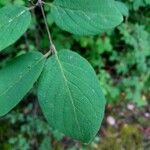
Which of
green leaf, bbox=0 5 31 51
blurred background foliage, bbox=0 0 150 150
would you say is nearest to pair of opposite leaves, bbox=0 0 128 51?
green leaf, bbox=0 5 31 51

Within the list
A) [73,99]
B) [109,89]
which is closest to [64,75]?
[73,99]

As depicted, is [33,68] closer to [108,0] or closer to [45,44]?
[108,0]

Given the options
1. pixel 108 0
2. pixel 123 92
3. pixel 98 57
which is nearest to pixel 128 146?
pixel 123 92

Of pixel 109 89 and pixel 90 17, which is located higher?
pixel 90 17

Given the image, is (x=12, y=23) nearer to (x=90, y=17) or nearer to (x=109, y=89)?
(x=90, y=17)

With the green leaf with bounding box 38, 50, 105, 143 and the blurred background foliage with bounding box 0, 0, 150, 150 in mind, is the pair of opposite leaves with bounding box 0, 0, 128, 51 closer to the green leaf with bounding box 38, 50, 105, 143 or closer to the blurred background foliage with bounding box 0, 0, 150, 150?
the green leaf with bounding box 38, 50, 105, 143

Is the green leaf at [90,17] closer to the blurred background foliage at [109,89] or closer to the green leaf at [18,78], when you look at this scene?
the green leaf at [18,78]

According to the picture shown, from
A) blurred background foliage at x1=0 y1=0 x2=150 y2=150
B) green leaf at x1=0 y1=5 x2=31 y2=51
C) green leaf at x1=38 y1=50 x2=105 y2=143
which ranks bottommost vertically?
blurred background foliage at x1=0 y1=0 x2=150 y2=150

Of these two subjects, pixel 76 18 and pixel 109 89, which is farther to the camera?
pixel 109 89
